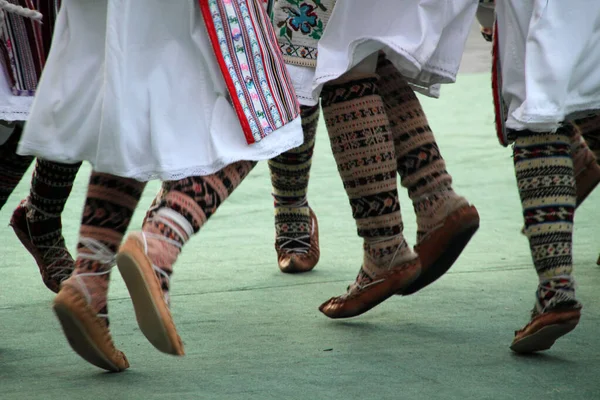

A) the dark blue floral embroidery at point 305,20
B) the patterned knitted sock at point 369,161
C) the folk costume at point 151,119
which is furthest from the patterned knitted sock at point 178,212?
the dark blue floral embroidery at point 305,20

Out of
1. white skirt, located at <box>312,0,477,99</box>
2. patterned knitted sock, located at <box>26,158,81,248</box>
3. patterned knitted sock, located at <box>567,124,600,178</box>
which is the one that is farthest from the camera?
patterned knitted sock, located at <box>567,124,600,178</box>

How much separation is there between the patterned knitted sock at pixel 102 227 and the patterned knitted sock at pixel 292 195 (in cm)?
91

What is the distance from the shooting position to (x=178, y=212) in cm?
162

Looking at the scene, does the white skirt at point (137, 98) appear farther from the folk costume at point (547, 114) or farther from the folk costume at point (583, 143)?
the folk costume at point (583, 143)

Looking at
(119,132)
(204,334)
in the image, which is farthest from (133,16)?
(204,334)

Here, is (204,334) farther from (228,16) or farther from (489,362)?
(228,16)

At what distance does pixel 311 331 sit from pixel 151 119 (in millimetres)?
682

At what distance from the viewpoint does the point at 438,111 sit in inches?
205

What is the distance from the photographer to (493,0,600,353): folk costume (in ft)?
5.81

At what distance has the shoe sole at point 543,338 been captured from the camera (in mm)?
1810

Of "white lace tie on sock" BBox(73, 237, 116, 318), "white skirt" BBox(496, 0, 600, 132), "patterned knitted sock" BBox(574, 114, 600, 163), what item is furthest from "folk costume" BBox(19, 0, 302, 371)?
"patterned knitted sock" BBox(574, 114, 600, 163)

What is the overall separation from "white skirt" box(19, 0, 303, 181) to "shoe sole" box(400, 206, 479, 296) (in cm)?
50

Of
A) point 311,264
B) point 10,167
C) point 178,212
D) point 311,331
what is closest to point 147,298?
point 178,212

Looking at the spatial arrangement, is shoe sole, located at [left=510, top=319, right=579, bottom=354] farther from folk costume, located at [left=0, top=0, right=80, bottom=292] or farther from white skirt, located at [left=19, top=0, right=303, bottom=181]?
folk costume, located at [left=0, top=0, right=80, bottom=292]
